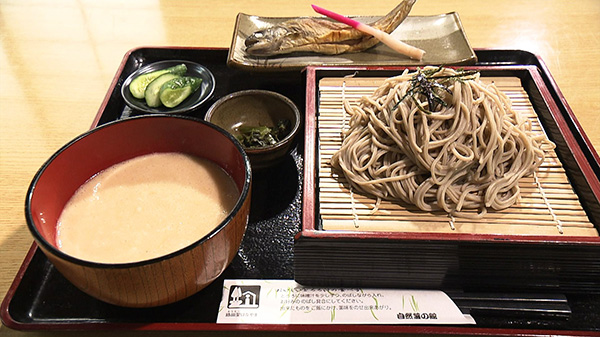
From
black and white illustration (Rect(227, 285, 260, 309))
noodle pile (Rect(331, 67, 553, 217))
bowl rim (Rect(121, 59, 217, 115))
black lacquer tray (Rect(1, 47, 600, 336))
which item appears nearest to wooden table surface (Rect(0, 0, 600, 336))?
bowl rim (Rect(121, 59, 217, 115))

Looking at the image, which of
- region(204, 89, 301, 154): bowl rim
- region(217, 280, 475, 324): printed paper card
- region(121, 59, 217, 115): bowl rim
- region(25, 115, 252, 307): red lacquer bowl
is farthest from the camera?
region(121, 59, 217, 115): bowl rim

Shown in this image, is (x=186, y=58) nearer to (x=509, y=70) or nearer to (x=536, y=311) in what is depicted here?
(x=509, y=70)

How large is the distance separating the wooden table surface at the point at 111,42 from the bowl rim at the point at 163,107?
289mm

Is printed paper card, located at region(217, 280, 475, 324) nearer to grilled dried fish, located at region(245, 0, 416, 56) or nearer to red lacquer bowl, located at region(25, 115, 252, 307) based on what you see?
red lacquer bowl, located at region(25, 115, 252, 307)

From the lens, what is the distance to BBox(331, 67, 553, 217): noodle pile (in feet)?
5.00

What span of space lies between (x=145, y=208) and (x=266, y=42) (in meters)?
1.30

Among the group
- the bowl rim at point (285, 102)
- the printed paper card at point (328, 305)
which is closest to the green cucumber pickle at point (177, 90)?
the bowl rim at point (285, 102)

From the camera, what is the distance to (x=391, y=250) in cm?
134

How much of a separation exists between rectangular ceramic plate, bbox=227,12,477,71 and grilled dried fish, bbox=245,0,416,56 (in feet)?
0.12

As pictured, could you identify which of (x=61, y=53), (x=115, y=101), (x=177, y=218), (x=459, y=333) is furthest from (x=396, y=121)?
(x=61, y=53)

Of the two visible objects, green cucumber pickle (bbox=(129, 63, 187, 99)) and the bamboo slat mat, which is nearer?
the bamboo slat mat

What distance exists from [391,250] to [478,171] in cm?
48

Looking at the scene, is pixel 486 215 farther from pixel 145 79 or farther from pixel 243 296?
pixel 145 79

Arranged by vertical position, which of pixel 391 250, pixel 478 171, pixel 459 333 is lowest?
pixel 459 333
